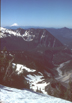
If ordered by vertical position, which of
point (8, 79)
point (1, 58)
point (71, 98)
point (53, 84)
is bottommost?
point (53, 84)

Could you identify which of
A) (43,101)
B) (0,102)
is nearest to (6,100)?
(0,102)

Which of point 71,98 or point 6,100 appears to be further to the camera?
point 71,98

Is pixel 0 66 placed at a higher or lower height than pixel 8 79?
higher

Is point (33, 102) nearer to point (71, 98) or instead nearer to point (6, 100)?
point (6, 100)

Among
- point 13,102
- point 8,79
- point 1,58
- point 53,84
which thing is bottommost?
point 53,84

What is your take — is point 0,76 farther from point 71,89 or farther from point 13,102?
point 71,89

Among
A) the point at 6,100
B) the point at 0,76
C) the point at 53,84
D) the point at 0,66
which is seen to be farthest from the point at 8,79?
the point at 53,84

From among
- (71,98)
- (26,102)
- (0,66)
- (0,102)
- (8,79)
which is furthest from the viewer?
(71,98)

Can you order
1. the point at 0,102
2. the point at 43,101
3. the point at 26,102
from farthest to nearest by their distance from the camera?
the point at 43,101 < the point at 26,102 < the point at 0,102

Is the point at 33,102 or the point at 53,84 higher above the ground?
the point at 33,102
